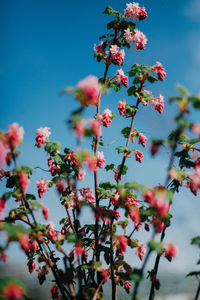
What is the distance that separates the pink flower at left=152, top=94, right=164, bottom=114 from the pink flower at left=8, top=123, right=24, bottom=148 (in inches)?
84.2

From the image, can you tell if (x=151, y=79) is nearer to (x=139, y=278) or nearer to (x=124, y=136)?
(x=124, y=136)

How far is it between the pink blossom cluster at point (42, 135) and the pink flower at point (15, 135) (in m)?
1.04

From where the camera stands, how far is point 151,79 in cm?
375

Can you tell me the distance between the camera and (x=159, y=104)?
12.9ft

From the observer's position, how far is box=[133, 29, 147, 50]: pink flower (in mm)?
4000

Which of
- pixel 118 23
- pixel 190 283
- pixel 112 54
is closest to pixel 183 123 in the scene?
pixel 112 54

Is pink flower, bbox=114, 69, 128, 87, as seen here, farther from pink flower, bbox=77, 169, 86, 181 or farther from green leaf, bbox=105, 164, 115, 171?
pink flower, bbox=77, 169, 86, 181

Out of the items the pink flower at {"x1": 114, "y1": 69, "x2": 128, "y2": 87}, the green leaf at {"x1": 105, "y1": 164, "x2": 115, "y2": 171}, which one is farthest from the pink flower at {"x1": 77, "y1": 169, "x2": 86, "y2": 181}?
the pink flower at {"x1": 114, "y1": 69, "x2": 128, "y2": 87}

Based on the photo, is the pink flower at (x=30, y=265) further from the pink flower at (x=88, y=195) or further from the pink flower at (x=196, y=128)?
the pink flower at (x=196, y=128)

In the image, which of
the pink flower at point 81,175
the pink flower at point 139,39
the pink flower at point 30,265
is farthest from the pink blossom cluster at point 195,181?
the pink flower at point 30,265

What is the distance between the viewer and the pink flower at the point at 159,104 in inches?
155

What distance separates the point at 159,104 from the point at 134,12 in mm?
1416

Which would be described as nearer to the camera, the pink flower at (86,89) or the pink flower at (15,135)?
the pink flower at (86,89)

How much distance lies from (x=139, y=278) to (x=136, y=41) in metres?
3.24
